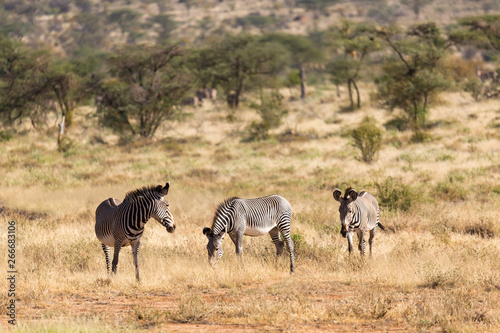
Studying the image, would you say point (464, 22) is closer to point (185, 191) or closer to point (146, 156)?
point (146, 156)

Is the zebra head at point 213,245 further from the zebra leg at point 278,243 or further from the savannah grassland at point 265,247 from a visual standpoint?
the zebra leg at point 278,243

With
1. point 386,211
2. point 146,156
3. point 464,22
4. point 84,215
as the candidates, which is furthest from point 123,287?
point 464,22

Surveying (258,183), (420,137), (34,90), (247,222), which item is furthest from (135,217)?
(34,90)

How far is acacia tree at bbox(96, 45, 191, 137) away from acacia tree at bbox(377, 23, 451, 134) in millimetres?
12181

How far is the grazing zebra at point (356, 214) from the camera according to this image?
9344 mm

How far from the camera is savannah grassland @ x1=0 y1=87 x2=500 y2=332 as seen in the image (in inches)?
285

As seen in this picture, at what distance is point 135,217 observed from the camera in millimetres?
8820

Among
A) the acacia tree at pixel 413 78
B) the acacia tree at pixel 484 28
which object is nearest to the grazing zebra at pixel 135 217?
the acacia tree at pixel 413 78

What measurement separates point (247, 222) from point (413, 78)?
87.3 feet

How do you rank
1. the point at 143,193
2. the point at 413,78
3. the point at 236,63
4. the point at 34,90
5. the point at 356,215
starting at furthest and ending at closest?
the point at 236,63 → the point at 34,90 → the point at 413,78 → the point at 356,215 → the point at 143,193

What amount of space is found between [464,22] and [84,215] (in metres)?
37.6

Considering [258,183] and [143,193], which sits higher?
[143,193]

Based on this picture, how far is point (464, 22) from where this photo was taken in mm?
43656

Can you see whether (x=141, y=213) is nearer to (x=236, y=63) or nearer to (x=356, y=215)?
(x=356, y=215)
